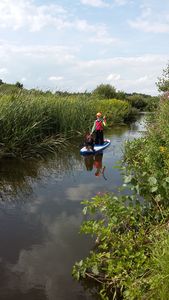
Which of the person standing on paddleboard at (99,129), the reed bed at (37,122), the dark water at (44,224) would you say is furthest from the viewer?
the person standing on paddleboard at (99,129)

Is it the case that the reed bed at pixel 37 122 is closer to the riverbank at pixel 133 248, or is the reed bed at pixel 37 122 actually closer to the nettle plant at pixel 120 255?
the riverbank at pixel 133 248

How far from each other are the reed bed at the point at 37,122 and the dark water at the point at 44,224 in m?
0.99

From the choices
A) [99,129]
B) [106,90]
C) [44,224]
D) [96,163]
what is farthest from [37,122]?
[106,90]

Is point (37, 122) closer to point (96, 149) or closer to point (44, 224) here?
point (96, 149)

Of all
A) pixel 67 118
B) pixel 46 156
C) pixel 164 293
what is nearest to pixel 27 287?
pixel 164 293

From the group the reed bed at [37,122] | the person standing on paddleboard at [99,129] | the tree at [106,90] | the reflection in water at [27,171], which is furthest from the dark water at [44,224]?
the tree at [106,90]

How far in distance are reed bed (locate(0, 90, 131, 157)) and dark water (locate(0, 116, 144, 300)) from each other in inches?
39.1

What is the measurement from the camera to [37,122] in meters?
15.2

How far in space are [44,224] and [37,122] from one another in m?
8.21

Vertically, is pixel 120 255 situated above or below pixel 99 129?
below

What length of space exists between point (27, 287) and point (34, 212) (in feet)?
10.3

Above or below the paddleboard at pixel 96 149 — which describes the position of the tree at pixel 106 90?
above

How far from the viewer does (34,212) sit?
8.26 m

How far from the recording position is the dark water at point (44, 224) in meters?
5.23
